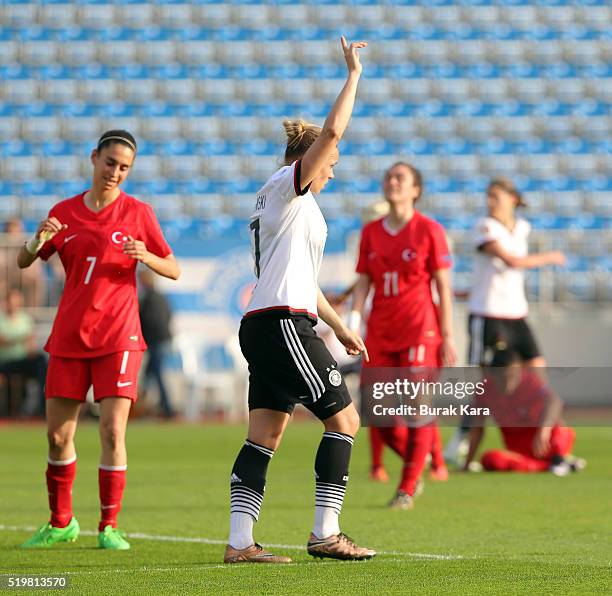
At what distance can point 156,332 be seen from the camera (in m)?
18.4

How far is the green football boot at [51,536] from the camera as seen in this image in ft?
21.4

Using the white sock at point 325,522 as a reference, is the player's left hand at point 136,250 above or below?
above

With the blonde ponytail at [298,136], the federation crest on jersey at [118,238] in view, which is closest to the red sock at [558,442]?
the federation crest on jersey at [118,238]

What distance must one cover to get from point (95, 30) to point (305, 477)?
18.0 metres

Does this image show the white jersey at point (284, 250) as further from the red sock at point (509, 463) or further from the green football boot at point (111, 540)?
the red sock at point (509, 463)

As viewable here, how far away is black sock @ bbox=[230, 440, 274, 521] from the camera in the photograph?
561cm

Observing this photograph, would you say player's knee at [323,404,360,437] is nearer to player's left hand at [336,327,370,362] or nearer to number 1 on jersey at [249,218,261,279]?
player's left hand at [336,327,370,362]

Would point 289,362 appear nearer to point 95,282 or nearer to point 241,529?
point 241,529

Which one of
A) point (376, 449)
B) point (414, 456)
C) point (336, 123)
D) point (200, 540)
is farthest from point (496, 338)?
point (336, 123)

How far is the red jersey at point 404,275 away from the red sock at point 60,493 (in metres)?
2.74

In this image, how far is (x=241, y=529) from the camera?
18.4 ft

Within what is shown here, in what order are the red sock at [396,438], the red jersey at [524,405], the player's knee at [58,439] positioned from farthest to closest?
1. the red jersey at [524,405]
2. the red sock at [396,438]
3. the player's knee at [58,439]

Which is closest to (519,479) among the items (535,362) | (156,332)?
(535,362)

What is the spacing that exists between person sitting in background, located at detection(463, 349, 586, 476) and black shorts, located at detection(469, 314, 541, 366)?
62 mm
